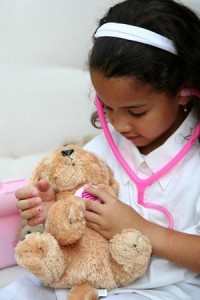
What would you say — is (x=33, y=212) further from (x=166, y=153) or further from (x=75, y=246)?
(x=166, y=153)

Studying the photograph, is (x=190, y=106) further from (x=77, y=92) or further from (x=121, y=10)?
(x=77, y=92)

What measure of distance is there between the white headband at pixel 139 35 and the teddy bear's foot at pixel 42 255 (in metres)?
0.39

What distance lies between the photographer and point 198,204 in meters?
1.00

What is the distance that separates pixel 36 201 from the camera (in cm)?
97

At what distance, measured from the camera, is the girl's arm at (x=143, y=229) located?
96 cm

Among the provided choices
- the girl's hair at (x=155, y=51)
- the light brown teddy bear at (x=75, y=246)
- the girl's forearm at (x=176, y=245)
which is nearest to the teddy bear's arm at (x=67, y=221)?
the light brown teddy bear at (x=75, y=246)

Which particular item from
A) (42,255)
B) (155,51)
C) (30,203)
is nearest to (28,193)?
(30,203)

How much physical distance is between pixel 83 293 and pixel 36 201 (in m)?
0.19

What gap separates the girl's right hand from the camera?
38.1 inches

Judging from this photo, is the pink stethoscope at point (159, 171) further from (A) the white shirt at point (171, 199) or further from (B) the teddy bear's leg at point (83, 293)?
(B) the teddy bear's leg at point (83, 293)

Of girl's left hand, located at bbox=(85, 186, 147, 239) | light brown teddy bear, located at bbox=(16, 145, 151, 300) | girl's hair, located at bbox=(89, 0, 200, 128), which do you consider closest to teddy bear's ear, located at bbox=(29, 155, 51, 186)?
light brown teddy bear, located at bbox=(16, 145, 151, 300)

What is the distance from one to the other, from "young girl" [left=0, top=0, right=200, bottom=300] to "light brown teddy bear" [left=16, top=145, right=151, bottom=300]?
0.10 ft

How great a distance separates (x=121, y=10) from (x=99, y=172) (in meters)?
0.32

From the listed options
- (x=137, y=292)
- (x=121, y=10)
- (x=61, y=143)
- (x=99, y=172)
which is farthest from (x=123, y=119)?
(x=61, y=143)
